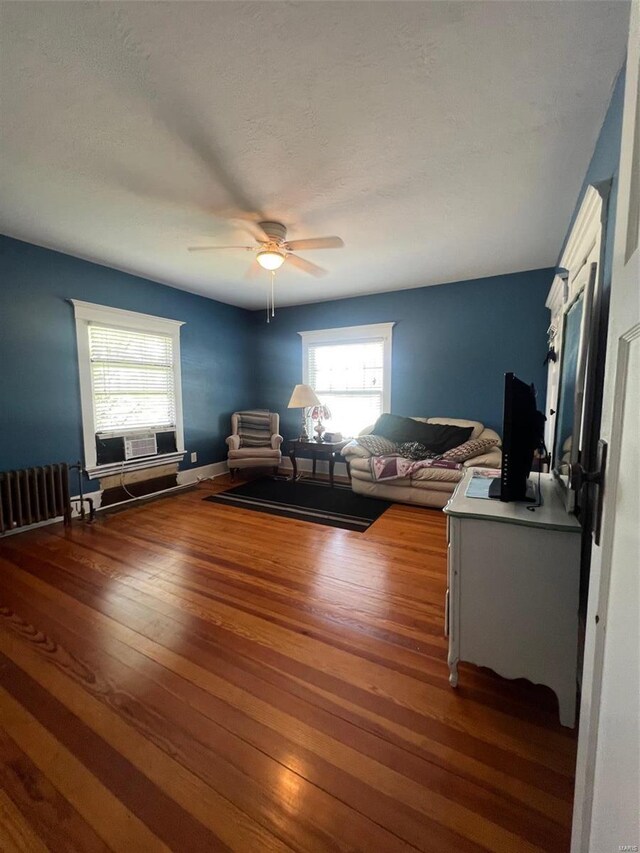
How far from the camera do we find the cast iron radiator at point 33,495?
2.79 m

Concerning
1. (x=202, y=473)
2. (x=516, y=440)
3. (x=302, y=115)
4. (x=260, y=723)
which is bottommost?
(x=260, y=723)

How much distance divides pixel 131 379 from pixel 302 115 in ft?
10.6

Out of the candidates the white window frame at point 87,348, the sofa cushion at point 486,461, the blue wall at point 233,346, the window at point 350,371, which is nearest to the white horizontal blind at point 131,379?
the white window frame at point 87,348

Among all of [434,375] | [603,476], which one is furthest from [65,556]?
[434,375]

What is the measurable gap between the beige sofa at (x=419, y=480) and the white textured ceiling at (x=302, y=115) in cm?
212

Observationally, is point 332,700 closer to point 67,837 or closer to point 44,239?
point 67,837

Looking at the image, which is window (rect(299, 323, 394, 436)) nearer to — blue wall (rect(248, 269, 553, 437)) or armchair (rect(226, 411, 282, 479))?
blue wall (rect(248, 269, 553, 437))

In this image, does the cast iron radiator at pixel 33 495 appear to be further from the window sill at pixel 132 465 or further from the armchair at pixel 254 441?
the armchair at pixel 254 441

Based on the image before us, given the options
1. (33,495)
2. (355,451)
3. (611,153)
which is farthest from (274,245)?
(33,495)

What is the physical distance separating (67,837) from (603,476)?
1.70m

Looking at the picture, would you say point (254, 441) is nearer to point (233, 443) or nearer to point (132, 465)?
point (233, 443)

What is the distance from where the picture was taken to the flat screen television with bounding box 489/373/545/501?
4.45 feet

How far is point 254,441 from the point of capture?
509 centimetres

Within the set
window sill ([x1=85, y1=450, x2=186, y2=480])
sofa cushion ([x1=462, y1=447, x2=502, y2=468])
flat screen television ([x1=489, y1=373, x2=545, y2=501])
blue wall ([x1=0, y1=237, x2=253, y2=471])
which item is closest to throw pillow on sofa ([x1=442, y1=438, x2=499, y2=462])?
sofa cushion ([x1=462, y1=447, x2=502, y2=468])
